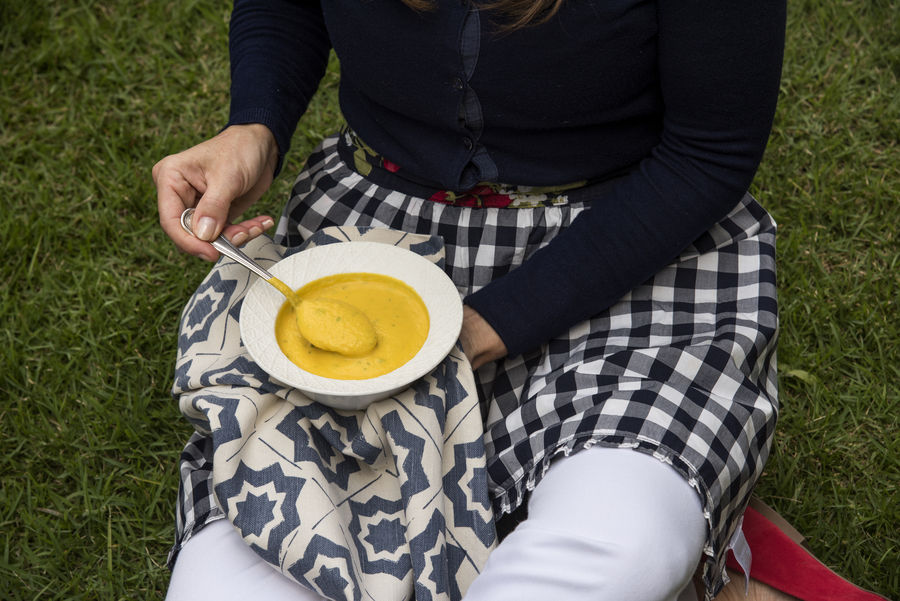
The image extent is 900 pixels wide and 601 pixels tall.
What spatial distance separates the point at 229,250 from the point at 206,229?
0.04 m

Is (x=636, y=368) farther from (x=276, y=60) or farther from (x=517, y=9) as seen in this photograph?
(x=276, y=60)

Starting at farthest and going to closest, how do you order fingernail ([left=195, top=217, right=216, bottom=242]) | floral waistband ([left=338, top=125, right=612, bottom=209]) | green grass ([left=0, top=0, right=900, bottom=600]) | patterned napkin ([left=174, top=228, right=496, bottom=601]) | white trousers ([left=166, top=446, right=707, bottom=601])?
green grass ([left=0, top=0, right=900, bottom=600]), floral waistband ([left=338, top=125, right=612, bottom=209]), fingernail ([left=195, top=217, right=216, bottom=242]), patterned napkin ([left=174, top=228, right=496, bottom=601]), white trousers ([left=166, top=446, right=707, bottom=601])

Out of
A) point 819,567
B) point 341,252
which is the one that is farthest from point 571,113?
point 819,567

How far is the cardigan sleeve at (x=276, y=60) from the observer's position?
3.87ft

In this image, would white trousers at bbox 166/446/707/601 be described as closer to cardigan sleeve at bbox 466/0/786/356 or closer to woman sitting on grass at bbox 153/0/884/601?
woman sitting on grass at bbox 153/0/884/601

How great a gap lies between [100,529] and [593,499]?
107 centimetres

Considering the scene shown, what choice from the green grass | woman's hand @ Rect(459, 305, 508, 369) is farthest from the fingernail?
the green grass

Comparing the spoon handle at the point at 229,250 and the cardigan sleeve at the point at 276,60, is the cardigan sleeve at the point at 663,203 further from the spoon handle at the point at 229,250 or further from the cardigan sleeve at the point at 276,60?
the cardigan sleeve at the point at 276,60

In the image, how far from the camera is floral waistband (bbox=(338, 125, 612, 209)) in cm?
112

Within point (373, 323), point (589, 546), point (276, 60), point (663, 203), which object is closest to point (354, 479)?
point (373, 323)

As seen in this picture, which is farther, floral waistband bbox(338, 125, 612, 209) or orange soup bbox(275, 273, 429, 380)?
floral waistband bbox(338, 125, 612, 209)

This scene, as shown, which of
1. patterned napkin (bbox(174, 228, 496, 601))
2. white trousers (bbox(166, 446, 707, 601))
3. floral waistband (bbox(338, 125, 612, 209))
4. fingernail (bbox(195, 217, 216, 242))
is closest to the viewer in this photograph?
white trousers (bbox(166, 446, 707, 601))

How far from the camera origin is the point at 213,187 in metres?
1.02

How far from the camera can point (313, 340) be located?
0.93 meters
